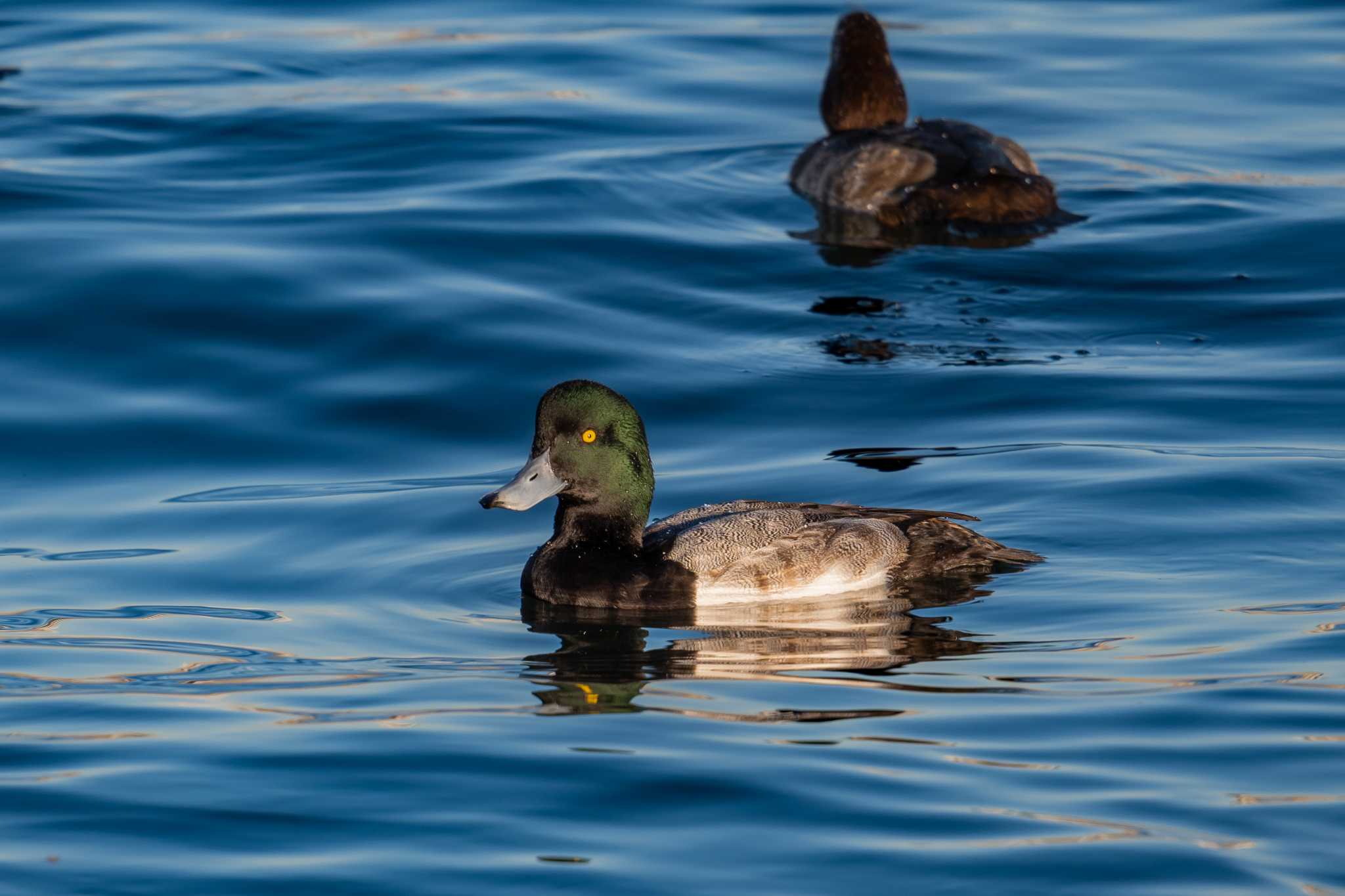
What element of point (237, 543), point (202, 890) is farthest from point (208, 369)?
point (202, 890)

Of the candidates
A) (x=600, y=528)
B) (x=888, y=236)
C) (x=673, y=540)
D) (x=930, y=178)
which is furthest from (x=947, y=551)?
(x=930, y=178)

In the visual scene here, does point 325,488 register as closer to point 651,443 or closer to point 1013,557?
point 651,443

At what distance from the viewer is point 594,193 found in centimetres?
1669

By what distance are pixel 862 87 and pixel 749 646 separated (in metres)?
9.62

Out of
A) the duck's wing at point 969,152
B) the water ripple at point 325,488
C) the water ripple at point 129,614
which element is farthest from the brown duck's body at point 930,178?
the water ripple at point 129,614

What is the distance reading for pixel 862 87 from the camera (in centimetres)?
1719

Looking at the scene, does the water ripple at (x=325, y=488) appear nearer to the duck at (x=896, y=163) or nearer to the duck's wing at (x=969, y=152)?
the duck at (x=896, y=163)

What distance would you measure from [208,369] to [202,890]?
7368mm

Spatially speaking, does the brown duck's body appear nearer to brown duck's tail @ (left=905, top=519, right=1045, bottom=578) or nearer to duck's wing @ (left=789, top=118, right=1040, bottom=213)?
duck's wing @ (left=789, top=118, right=1040, bottom=213)

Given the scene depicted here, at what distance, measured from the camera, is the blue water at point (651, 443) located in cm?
639

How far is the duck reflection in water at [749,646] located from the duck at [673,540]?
0.28 ft

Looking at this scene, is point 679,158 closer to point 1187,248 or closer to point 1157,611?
point 1187,248

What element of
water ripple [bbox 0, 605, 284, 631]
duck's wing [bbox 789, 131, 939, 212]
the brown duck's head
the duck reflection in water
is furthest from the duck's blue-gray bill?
the brown duck's head

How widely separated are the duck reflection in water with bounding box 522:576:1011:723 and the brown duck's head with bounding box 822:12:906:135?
868 cm
